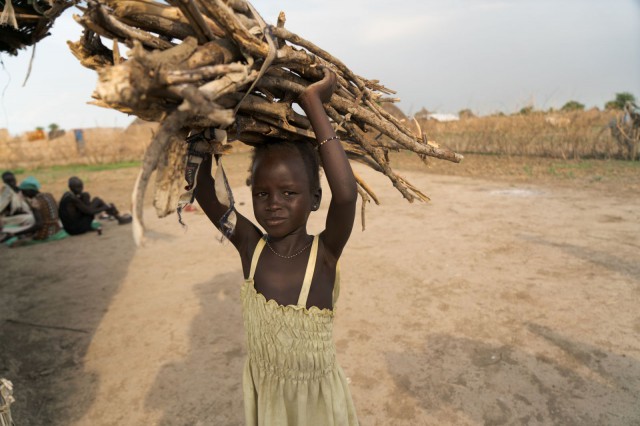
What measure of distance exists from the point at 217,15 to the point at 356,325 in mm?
2953

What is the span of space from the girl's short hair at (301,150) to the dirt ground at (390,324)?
5.41ft

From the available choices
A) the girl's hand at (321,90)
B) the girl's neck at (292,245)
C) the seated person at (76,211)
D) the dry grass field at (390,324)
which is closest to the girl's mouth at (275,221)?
the girl's neck at (292,245)

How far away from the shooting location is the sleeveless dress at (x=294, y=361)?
1.47 meters

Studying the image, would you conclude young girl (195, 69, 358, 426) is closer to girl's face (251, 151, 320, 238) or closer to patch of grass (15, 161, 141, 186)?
girl's face (251, 151, 320, 238)

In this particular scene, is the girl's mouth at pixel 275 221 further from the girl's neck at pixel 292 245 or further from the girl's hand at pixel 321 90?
the girl's hand at pixel 321 90

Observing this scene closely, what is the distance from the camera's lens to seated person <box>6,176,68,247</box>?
6.65 m

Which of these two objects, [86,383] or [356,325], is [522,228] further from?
[86,383]

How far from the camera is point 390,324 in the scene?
11.5ft

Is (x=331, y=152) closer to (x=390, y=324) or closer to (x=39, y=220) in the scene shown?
(x=390, y=324)

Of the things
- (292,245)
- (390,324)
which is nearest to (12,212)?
(390,324)

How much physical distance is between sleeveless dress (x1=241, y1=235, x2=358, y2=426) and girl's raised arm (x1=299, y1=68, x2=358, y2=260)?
0.23 m

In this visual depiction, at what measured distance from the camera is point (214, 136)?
1.22 meters

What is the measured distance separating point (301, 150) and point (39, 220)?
6.81 meters

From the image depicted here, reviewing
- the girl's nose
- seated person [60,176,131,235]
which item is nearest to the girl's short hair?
the girl's nose
